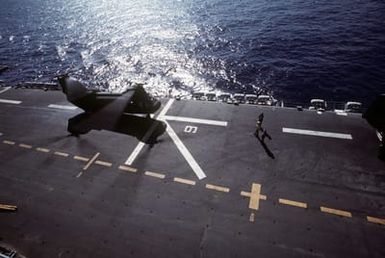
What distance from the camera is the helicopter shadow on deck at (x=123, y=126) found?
24.8 m

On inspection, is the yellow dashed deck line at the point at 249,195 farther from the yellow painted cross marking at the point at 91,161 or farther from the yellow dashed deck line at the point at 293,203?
the yellow painted cross marking at the point at 91,161

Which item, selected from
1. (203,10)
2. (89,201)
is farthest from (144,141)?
(203,10)

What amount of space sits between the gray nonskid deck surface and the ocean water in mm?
20441

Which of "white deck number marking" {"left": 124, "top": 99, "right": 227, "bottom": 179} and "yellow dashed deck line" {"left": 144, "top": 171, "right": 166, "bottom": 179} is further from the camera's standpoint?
"white deck number marking" {"left": 124, "top": 99, "right": 227, "bottom": 179}

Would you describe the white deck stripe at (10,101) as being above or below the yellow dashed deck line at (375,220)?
above

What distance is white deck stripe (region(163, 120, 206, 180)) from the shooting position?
20.2 meters

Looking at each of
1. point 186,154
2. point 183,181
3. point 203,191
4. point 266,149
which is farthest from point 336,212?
point 186,154

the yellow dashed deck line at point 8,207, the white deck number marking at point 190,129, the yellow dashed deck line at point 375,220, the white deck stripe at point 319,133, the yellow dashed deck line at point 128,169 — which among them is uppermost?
the white deck number marking at point 190,129

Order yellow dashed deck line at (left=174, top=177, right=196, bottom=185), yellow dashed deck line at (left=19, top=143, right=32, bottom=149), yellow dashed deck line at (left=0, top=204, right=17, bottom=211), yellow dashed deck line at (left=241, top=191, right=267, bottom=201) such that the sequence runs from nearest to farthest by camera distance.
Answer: yellow dashed deck line at (left=241, top=191, right=267, bottom=201), yellow dashed deck line at (left=0, top=204, right=17, bottom=211), yellow dashed deck line at (left=174, top=177, right=196, bottom=185), yellow dashed deck line at (left=19, top=143, right=32, bottom=149)

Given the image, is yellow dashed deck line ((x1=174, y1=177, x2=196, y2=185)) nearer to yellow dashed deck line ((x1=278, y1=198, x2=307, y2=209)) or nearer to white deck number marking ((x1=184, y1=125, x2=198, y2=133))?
yellow dashed deck line ((x1=278, y1=198, x2=307, y2=209))

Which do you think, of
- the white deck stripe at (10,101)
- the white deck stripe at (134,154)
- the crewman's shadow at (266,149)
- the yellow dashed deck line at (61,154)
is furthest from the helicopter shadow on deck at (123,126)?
the white deck stripe at (10,101)

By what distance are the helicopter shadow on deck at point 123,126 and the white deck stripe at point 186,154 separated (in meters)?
0.83

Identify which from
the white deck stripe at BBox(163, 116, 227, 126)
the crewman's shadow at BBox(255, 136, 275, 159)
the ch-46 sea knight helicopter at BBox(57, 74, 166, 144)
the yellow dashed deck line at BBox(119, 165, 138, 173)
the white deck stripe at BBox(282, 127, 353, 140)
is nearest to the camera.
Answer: the yellow dashed deck line at BBox(119, 165, 138, 173)

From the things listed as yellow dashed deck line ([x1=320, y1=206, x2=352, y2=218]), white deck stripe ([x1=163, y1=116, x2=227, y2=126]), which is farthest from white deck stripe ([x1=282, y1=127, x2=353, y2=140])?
yellow dashed deck line ([x1=320, y1=206, x2=352, y2=218])
